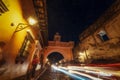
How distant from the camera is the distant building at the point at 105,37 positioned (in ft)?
39.6

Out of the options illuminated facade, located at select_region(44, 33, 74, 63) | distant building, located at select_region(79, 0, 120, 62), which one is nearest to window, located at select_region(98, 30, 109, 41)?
distant building, located at select_region(79, 0, 120, 62)

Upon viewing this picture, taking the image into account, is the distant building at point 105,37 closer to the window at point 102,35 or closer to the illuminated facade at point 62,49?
the window at point 102,35

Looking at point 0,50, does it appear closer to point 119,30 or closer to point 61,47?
point 119,30

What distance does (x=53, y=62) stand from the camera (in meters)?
69.7

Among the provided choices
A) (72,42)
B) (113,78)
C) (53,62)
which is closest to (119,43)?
(113,78)

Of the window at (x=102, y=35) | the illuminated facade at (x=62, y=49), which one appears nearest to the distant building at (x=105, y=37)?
the window at (x=102, y=35)

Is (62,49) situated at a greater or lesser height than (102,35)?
greater

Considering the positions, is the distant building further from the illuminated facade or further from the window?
the illuminated facade

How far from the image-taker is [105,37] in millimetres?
14859

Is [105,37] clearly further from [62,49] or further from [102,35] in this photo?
[62,49]

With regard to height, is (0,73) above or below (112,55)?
below

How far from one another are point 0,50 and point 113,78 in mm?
4462

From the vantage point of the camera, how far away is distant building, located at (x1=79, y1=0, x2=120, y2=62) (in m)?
12.1

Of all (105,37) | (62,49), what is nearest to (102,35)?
(105,37)
